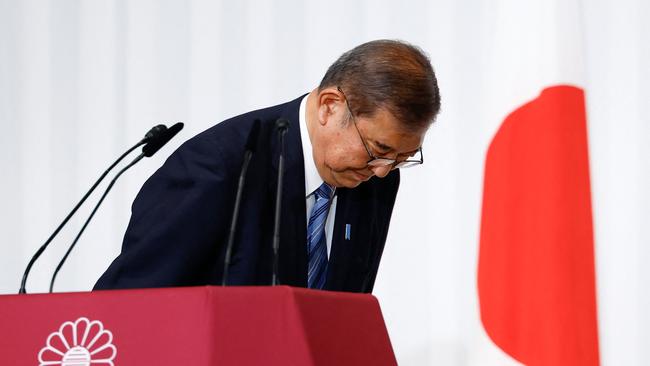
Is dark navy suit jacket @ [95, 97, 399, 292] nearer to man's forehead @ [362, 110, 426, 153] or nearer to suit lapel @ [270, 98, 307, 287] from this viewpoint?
suit lapel @ [270, 98, 307, 287]

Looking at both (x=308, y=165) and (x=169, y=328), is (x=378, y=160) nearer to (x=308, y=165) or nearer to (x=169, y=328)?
(x=308, y=165)

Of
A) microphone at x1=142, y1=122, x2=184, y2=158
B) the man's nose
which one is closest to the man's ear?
the man's nose

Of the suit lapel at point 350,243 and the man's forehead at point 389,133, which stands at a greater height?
the man's forehead at point 389,133

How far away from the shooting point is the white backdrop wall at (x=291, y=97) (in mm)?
2400

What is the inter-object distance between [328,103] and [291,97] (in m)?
1.16

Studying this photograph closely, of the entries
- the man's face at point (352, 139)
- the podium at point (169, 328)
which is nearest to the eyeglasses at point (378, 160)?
the man's face at point (352, 139)

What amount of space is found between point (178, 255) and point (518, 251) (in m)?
0.81

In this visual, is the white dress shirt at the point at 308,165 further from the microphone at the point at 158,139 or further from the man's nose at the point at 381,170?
the microphone at the point at 158,139

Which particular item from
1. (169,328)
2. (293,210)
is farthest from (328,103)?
(169,328)

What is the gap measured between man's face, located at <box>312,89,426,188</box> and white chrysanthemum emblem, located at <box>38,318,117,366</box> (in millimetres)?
745

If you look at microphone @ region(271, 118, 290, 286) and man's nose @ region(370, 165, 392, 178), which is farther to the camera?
man's nose @ region(370, 165, 392, 178)

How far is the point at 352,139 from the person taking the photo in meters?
1.62

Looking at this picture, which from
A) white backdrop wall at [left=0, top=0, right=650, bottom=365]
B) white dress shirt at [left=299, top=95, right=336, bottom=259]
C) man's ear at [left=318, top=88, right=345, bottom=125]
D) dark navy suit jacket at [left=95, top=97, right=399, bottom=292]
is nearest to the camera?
dark navy suit jacket at [left=95, top=97, right=399, bottom=292]

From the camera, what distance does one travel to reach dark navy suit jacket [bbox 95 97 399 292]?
1.50m
